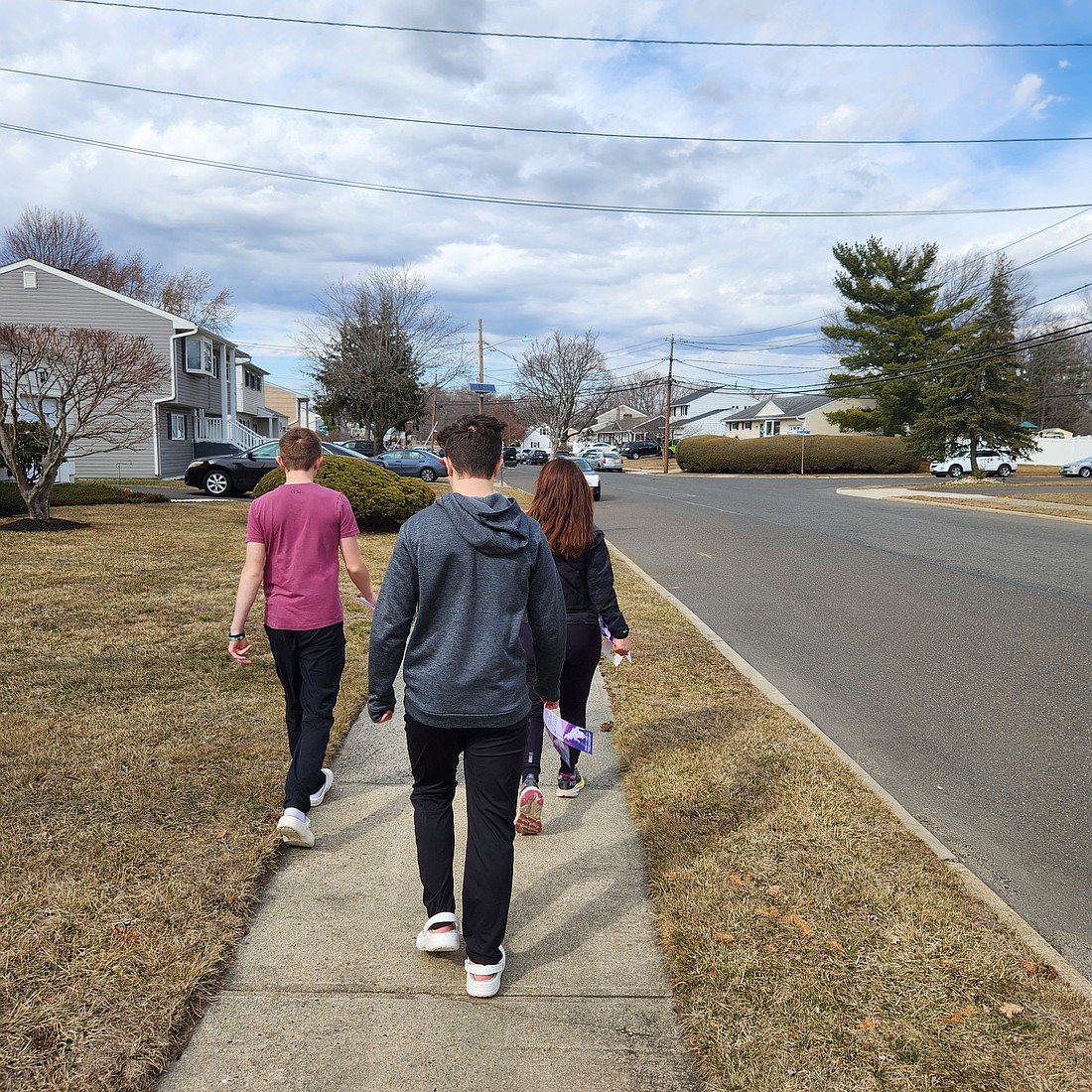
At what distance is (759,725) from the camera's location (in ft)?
18.7

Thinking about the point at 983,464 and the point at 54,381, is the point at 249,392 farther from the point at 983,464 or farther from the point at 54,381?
the point at 983,464

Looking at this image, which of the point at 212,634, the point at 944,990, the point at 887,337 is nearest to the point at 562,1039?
the point at 944,990

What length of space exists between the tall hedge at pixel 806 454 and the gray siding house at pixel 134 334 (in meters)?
29.7

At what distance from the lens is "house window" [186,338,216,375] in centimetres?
3444

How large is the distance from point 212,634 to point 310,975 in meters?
5.13

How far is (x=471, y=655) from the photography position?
9.37 ft

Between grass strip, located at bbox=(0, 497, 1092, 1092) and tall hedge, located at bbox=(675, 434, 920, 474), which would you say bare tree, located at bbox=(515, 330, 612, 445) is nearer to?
tall hedge, located at bbox=(675, 434, 920, 474)

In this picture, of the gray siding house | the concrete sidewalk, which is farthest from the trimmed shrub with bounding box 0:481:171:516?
the concrete sidewalk

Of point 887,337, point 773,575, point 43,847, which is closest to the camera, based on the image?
point 43,847

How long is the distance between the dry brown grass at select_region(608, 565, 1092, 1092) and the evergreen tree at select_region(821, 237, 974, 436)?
59.4 m

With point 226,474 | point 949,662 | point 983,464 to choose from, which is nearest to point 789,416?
point 983,464

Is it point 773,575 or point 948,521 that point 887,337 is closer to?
point 948,521

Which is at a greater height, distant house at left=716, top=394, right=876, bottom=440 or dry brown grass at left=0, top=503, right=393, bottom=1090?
distant house at left=716, top=394, right=876, bottom=440

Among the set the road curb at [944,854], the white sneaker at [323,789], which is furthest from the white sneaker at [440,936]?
the road curb at [944,854]
